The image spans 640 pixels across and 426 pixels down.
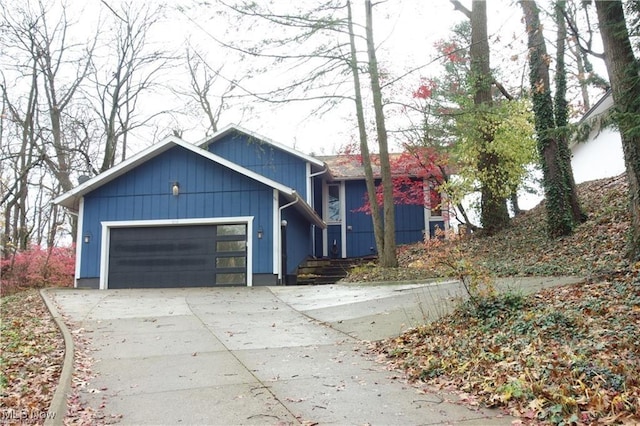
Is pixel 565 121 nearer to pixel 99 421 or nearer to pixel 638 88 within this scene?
pixel 638 88

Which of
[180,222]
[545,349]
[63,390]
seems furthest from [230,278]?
[545,349]

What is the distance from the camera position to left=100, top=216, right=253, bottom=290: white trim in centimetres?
1392

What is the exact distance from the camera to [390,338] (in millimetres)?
6508

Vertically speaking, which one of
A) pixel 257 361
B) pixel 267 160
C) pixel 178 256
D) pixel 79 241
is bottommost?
pixel 257 361

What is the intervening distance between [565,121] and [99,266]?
14060mm

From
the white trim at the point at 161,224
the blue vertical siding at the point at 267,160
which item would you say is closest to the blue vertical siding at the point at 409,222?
the blue vertical siding at the point at 267,160

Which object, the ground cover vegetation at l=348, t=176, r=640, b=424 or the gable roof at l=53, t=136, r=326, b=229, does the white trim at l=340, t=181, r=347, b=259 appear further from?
the ground cover vegetation at l=348, t=176, r=640, b=424

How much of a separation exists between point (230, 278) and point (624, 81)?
10517mm

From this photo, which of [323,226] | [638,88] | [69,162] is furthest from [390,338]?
[69,162]

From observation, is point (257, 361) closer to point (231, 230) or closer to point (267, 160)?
point (231, 230)

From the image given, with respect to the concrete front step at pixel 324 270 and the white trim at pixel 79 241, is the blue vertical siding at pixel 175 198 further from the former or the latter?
the concrete front step at pixel 324 270

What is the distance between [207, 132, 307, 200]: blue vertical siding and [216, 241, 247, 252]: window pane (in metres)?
4.55

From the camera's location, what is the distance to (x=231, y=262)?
1397 cm

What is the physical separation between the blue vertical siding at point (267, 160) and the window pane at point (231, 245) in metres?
4.55
